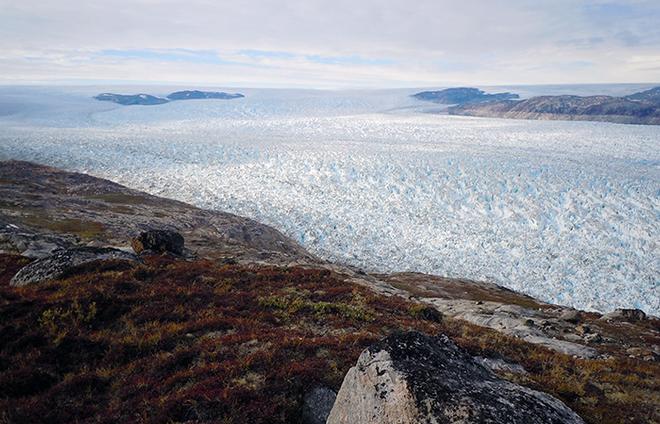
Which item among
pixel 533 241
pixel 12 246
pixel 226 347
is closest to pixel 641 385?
pixel 226 347

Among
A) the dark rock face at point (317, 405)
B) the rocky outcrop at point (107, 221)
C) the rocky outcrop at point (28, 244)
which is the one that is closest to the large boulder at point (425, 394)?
the dark rock face at point (317, 405)

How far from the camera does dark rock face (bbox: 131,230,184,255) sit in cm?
1948

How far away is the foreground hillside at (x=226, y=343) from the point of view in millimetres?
6469

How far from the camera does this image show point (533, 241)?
126 ft

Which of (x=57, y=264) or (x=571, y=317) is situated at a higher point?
(x=57, y=264)

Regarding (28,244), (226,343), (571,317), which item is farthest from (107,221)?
(571,317)

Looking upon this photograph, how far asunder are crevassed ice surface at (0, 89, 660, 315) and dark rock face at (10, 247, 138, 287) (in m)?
23.6

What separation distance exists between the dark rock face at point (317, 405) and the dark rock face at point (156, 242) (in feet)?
49.1

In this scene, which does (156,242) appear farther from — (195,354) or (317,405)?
(317,405)

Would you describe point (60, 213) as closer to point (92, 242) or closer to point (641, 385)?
point (92, 242)

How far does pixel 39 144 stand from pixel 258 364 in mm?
80742

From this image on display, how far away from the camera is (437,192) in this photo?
4962 centimetres

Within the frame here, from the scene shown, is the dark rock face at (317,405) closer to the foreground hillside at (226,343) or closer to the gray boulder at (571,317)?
the foreground hillside at (226,343)

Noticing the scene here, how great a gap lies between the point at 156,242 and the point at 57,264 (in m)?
6.46
